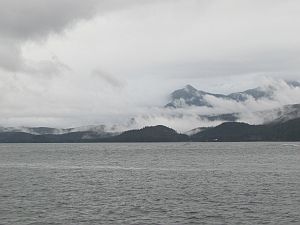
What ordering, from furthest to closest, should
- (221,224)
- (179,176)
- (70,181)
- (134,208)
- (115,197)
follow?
(179,176) < (70,181) < (115,197) < (134,208) < (221,224)

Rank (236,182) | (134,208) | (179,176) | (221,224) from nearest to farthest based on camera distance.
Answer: (221,224) < (134,208) < (236,182) < (179,176)

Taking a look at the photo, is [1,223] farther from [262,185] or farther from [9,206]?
[262,185]

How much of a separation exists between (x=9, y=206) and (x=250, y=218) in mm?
36969

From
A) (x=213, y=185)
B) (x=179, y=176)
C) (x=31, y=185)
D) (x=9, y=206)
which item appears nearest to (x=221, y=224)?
(x=9, y=206)

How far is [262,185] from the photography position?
102 meters

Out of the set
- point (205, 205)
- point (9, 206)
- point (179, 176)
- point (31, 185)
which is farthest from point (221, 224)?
point (179, 176)

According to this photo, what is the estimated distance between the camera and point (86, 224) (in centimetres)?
6266

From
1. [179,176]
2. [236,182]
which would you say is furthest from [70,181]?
[236,182]

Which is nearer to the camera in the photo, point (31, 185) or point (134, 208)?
point (134, 208)

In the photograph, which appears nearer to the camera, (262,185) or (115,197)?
(115,197)

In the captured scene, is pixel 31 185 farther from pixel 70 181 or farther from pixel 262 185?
pixel 262 185

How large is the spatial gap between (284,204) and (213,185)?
2896 cm

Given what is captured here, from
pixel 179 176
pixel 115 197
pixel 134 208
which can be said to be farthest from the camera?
pixel 179 176

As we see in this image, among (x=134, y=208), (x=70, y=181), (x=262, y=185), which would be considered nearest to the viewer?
(x=134, y=208)
